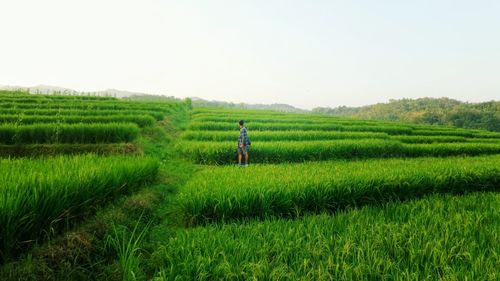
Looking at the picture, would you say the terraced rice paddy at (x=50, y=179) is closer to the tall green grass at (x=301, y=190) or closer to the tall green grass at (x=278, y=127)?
the tall green grass at (x=301, y=190)

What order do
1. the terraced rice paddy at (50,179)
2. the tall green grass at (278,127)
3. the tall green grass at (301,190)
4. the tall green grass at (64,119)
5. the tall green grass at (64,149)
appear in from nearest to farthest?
the terraced rice paddy at (50,179), the tall green grass at (301,190), the tall green grass at (64,149), the tall green grass at (64,119), the tall green grass at (278,127)

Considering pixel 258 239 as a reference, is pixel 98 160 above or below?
above

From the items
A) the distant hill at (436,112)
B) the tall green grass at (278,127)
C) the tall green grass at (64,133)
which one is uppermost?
the distant hill at (436,112)

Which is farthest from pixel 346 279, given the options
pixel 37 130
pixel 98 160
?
pixel 37 130

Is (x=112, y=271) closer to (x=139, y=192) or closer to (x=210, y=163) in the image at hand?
(x=139, y=192)

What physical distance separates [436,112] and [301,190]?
8450cm

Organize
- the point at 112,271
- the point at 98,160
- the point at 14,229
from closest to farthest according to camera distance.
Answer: the point at 14,229 < the point at 112,271 < the point at 98,160

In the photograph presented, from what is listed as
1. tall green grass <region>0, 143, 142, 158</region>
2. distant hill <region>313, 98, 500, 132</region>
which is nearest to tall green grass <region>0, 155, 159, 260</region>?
tall green grass <region>0, 143, 142, 158</region>

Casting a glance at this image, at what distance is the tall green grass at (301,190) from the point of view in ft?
13.7

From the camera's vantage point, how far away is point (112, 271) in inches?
109

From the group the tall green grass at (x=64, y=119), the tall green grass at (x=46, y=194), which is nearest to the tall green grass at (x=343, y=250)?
the tall green grass at (x=46, y=194)

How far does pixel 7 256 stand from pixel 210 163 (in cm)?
613

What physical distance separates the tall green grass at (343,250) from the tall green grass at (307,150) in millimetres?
5489

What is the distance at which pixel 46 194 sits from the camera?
3029 millimetres
